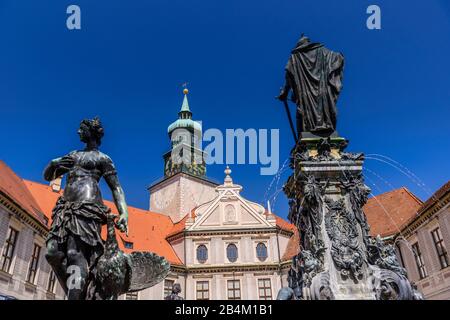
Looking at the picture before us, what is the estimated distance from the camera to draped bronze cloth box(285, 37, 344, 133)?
6.33 meters

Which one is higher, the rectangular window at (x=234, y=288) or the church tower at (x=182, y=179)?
the church tower at (x=182, y=179)

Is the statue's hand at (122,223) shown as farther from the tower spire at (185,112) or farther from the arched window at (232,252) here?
the tower spire at (185,112)

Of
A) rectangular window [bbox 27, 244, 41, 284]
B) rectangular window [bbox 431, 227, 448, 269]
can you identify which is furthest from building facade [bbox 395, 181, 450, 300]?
rectangular window [bbox 27, 244, 41, 284]

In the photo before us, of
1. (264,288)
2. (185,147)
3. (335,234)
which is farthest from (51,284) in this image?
(185,147)

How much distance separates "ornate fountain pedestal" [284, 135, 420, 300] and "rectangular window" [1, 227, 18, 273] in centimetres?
2106

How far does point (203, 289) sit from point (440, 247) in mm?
19949

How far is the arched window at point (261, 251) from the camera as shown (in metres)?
33.9

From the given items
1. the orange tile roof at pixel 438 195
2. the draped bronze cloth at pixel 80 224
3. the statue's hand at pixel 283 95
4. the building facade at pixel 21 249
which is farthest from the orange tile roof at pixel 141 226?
the draped bronze cloth at pixel 80 224

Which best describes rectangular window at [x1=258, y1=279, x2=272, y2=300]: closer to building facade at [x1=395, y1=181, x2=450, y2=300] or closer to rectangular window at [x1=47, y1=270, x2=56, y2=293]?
building facade at [x1=395, y1=181, x2=450, y2=300]

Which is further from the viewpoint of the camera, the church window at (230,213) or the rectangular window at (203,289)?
the church window at (230,213)

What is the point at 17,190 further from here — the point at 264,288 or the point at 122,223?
the point at 122,223

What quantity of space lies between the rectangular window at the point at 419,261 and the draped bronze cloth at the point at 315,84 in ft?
65.7

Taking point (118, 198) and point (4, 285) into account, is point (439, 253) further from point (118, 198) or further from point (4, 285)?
point (4, 285)
